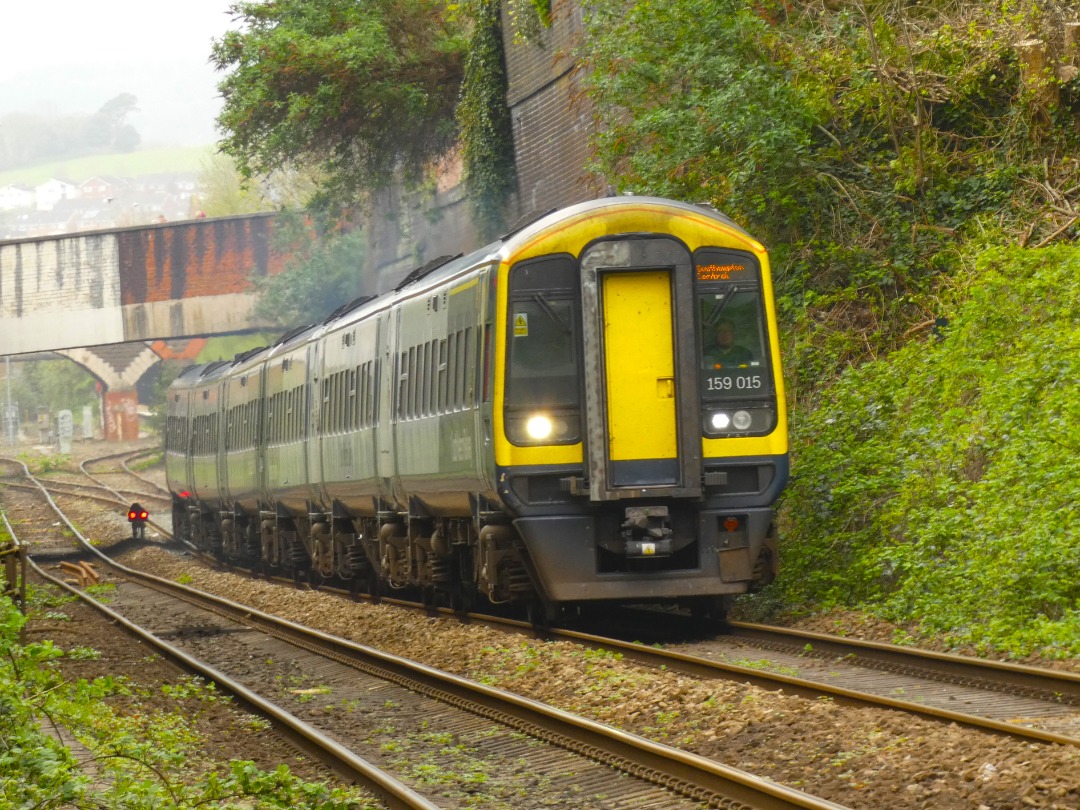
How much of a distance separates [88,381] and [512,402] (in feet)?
261

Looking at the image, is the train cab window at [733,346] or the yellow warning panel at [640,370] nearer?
the yellow warning panel at [640,370]

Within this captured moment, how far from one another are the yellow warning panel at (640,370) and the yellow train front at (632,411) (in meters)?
0.01

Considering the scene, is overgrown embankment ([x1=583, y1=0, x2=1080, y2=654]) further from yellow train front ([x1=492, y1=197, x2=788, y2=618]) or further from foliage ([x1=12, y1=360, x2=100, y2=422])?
foliage ([x1=12, y1=360, x2=100, y2=422])

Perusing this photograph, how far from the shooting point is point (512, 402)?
40.6ft

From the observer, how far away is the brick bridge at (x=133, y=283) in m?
53.1

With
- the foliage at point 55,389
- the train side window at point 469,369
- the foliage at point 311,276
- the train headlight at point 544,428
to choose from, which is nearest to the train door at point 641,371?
the train headlight at point 544,428

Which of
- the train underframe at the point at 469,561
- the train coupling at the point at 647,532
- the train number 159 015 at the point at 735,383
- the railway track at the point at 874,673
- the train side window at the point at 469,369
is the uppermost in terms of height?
the train side window at the point at 469,369

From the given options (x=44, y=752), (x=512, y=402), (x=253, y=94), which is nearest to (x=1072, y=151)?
(x=512, y=402)

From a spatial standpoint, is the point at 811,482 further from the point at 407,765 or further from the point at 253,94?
the point at 253,94

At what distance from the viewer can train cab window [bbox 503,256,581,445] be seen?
12.4m

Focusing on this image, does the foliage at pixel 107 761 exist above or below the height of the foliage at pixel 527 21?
below

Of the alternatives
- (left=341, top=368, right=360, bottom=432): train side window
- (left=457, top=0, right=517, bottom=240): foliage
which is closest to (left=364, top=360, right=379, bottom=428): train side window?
(left=341, top=368, right=360, bottom=432): train side window

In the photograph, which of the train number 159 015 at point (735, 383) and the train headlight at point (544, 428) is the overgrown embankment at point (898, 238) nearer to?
the train number 159 015 at point (735, 383)

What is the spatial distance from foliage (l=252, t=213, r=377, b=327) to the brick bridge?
1080 millimetres
